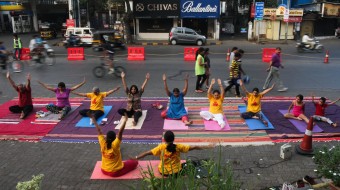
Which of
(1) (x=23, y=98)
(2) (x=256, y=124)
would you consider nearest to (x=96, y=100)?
(1) (x=23, y=98)

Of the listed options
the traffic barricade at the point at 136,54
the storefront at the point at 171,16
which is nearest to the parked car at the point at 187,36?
the storefront at the point at 171,16

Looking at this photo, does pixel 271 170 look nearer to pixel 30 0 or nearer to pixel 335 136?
pixel 335 136

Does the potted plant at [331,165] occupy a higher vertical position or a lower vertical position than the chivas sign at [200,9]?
lower

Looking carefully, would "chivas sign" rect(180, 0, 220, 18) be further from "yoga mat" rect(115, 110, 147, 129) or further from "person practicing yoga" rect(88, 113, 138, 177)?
"person practicing yoga" rect(88, 113, 138, 177)

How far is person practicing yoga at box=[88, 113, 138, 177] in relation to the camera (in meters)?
6.56

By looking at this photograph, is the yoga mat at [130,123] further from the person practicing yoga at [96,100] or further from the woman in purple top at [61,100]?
the woman in purple top at [61,100]

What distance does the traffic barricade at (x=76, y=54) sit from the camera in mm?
22016

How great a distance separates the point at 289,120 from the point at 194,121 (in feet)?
9.34

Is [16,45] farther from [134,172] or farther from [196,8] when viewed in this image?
[196,8]

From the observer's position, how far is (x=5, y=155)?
794 centimetres

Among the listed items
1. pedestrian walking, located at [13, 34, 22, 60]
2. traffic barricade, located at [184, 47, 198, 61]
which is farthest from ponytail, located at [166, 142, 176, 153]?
pedestrian walking, located at [13, 34, 22, 60]

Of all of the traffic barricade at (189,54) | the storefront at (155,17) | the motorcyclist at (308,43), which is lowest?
the traffic barricade at (189,54)

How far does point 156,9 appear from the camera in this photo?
36094mm

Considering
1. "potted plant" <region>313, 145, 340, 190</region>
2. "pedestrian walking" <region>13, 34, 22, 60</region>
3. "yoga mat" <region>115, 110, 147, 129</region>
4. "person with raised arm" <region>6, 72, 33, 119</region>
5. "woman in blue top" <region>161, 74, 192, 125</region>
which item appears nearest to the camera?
"potted plant" <region>313, 145, 340, 190</region>
